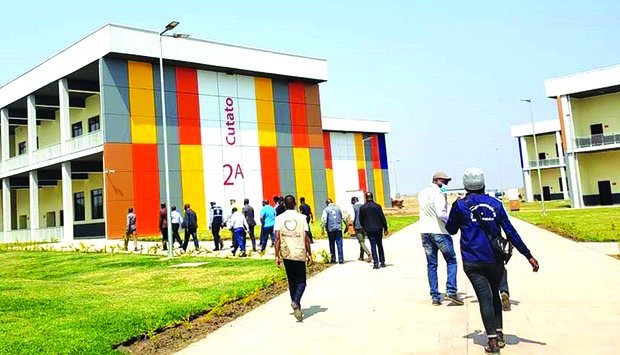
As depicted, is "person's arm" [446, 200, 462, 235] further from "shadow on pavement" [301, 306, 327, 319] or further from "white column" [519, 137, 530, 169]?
"white column" [519, 137, 530, 169]

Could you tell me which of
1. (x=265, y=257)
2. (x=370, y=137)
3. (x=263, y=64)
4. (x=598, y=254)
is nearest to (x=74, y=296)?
(x=265, y=257)

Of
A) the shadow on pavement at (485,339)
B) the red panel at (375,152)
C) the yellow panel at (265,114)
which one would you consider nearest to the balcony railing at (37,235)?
the yellow panel at (265,114)

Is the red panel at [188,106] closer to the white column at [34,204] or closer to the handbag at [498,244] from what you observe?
the white column at [34,204]

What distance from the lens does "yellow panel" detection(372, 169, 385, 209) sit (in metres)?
57.9

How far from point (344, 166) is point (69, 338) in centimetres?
4877

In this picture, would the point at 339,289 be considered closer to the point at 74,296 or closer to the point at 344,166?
the point at 74,296

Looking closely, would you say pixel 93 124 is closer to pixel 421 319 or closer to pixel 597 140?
pixel 421 319

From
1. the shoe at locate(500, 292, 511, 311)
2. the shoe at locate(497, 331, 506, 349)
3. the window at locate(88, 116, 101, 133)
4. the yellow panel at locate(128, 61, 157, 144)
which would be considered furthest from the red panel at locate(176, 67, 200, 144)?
the shoe at locate(497, 331, 506, 349)

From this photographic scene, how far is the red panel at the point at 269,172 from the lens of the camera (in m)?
36.3

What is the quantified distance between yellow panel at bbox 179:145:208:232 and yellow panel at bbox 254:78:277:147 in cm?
498

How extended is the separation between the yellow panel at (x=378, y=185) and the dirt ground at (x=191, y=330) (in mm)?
48443

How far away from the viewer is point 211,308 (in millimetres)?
8828

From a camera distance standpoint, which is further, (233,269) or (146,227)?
(146,227)

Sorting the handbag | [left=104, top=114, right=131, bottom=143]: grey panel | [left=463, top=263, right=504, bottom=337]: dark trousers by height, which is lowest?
[left=463, top=263, right=504, bottom=337]: dark trousers
